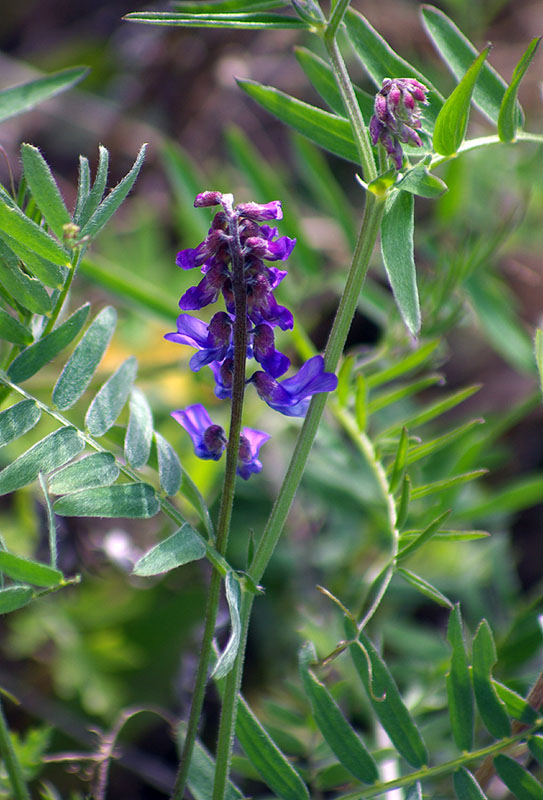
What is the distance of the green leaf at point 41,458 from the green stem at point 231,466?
0.61ft

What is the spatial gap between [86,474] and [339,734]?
0.48 m

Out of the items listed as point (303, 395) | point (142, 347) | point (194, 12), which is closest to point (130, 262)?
point (142, 347)

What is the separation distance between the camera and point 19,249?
34.9 inches

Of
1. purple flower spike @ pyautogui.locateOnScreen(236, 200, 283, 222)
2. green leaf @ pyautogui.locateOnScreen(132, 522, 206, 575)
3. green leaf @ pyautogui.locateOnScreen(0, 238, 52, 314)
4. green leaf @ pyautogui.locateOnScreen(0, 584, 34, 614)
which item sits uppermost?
purple flower spike @ pyautogui.locateOnScreen(236, 200, 283, 222)

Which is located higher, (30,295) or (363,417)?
(30,295)

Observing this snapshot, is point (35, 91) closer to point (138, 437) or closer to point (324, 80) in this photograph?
point (324, 80)

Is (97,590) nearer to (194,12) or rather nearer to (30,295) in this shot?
(30,295)

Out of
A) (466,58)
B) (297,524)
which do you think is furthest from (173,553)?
(297,524)

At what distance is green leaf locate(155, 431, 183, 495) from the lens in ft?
3.09

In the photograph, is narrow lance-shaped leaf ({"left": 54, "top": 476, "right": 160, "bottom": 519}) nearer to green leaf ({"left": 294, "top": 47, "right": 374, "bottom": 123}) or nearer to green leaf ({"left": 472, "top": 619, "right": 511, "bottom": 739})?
green leaf ({"left": 472, "top": 619, "right": 511, "bottom": 739})

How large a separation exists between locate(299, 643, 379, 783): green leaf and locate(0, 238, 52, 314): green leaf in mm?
537

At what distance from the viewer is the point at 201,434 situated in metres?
0.98

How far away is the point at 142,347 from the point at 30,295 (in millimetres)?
1603

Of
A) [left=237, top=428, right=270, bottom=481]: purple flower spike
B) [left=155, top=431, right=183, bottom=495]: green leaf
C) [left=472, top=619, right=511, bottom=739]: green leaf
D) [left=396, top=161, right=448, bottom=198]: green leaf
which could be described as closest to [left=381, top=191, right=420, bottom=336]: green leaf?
[left=396, top=161, right=448, bottom=198]: green leaf
